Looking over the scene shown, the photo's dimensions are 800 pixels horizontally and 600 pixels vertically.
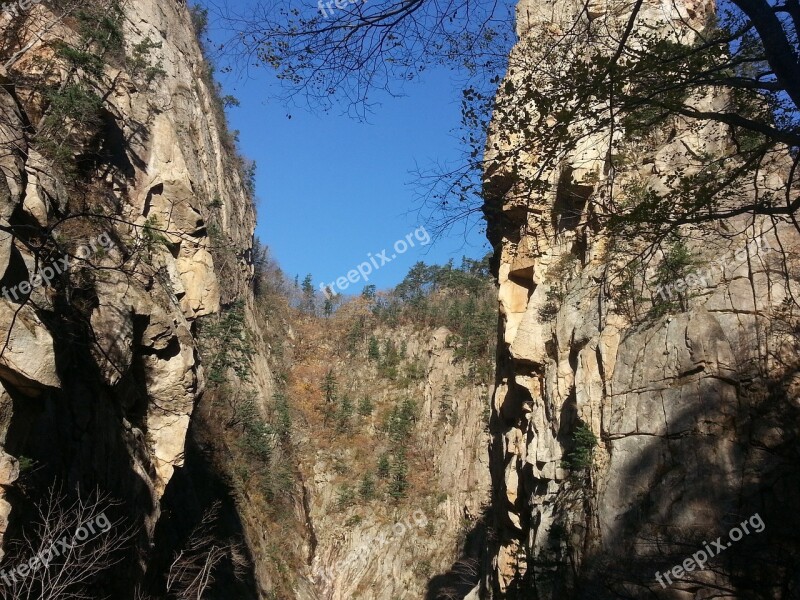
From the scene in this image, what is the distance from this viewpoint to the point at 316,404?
42.6 m

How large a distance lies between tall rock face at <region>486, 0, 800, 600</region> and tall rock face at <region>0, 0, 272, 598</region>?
6.01 meters

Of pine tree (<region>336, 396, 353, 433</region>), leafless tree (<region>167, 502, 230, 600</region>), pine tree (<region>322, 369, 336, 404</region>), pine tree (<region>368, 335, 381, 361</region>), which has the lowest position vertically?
leafless tree (<region>167, 502, 230, 600</region>)

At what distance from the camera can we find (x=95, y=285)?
1087 centimetres

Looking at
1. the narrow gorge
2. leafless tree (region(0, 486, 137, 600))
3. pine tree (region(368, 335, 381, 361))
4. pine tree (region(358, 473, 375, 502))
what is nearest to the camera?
the narrow gorge

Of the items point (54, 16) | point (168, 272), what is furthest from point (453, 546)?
point (54, 16)

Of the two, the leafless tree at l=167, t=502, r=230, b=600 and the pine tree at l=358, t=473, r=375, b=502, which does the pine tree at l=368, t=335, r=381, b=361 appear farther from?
the leafless tree at l=167, t=502, r=230, b=600

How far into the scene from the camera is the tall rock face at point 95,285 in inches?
287

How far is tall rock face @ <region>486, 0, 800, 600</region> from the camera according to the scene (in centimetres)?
705

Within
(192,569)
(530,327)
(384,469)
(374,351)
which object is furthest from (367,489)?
(530,327)

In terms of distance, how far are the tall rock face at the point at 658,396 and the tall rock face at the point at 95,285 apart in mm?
6007

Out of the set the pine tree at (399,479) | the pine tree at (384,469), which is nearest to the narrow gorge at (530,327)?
the pine tree at (399,479)

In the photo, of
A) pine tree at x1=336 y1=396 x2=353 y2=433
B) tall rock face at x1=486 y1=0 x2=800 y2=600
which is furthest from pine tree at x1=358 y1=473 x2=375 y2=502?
tall rock face at x1=486 y1=0 x2=800 y2=600

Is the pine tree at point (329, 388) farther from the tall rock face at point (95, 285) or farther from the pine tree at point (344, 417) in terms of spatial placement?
the tall rock face at point (95, 285)

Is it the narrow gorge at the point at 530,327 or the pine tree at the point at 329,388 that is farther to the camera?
the pine tree at the point at 329,388
